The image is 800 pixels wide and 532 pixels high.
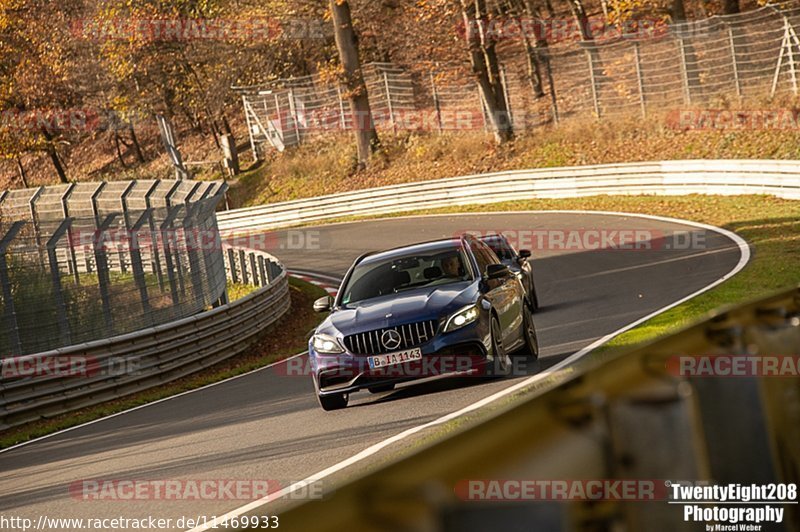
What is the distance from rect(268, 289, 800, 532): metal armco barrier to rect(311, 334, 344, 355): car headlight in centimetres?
814

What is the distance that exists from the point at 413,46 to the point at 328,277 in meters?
26.6

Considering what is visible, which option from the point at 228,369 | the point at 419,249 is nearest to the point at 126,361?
the point at 228,369

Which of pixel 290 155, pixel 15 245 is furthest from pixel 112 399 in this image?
pixel 290 155

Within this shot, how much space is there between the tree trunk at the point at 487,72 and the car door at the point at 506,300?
30786mm

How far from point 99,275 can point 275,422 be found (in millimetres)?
7442

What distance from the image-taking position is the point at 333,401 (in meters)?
12.2

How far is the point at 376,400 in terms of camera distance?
41.1 feet

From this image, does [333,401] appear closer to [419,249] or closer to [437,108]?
[419,249]

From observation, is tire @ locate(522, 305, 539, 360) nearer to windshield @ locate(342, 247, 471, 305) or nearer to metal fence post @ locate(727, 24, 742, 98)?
windshield @ locate(342, 247, 471, 305)

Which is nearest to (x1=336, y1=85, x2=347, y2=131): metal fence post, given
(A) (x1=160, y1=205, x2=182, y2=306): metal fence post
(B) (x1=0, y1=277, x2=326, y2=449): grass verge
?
(B) (x1=0, y1=277, x2=326, y2=449): grass verge

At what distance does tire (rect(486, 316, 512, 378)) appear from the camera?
11.8 meters

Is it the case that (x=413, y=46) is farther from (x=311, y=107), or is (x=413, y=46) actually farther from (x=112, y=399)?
(x=112, y=399)

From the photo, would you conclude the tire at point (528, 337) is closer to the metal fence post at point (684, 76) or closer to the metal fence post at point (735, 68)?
the metal fence post at point (735, 68)

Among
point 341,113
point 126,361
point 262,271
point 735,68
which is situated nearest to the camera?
point 126,361
